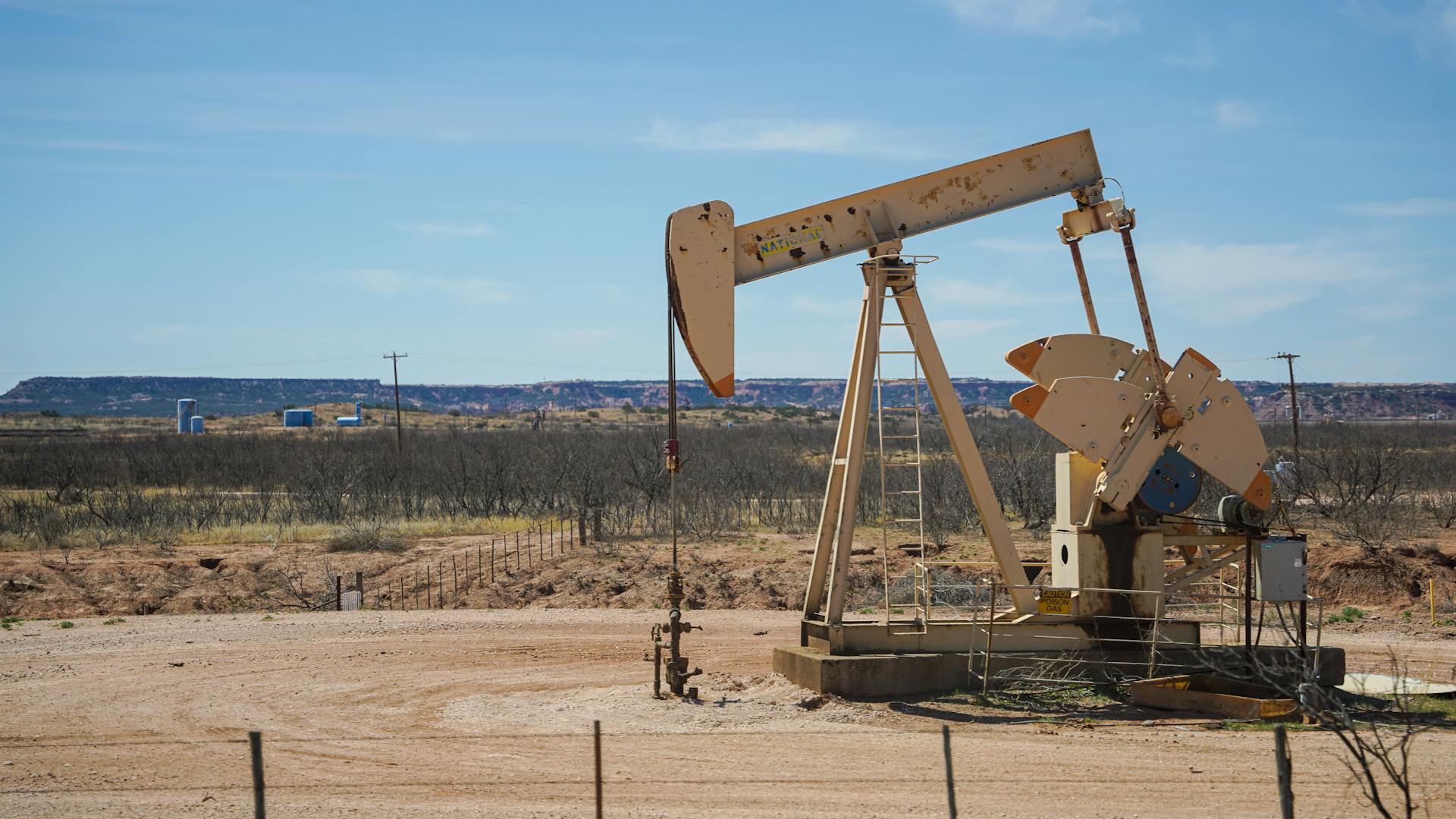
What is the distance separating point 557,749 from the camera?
9156 mm

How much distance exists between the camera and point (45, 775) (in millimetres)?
8531

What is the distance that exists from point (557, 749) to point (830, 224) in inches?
183

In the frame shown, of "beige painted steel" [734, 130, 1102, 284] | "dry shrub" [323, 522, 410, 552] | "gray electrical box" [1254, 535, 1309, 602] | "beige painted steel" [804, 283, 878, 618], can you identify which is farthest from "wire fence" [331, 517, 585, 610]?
"gray electrical box" [1254, 535, 1309, 602]

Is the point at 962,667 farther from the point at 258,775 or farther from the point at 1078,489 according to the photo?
the point at 258,775

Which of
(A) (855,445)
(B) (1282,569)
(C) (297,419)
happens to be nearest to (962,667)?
(A) (855,445)

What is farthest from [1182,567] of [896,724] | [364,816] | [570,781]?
[364,816]

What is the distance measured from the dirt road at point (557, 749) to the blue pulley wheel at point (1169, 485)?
5.94 ft

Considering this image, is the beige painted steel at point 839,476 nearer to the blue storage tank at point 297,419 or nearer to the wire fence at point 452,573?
the wire fence at point 452,573

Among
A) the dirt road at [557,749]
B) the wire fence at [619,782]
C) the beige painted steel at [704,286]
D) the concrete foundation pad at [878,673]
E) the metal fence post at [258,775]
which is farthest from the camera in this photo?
the concrete foundation pad at [878,673]

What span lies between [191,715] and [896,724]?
5.61m

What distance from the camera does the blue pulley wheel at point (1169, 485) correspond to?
10930 mm

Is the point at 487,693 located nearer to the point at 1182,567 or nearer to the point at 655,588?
the point at 1182,567

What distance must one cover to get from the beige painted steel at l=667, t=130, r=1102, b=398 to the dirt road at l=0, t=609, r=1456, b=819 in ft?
9.11

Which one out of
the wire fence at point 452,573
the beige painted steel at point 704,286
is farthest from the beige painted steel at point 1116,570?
the wire fence at point 452,573
